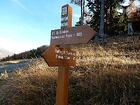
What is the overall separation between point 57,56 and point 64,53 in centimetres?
14

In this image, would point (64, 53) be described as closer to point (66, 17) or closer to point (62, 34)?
point (62, 34)

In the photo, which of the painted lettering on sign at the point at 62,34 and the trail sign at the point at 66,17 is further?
the trail sign at the point at 66,17

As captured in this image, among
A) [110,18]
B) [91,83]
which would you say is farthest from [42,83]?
[110,18]

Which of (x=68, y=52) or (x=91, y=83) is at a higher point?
(x=68, y=52)

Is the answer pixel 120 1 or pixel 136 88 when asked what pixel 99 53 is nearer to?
pixel 136 88

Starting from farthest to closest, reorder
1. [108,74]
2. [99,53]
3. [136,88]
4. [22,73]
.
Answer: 1. [99,53]
2. [22,73]
3. [108,74]
4. [136,88]

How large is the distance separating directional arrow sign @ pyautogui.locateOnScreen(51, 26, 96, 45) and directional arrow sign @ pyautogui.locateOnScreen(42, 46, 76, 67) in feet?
0.64

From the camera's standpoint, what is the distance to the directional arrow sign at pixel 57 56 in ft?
22.6

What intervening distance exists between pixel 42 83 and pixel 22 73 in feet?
4.63

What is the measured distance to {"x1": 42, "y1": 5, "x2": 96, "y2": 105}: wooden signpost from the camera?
691 centimetres

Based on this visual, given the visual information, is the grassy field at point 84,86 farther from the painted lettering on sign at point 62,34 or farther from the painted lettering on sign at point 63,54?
the painted lettering on sign at point 62,34

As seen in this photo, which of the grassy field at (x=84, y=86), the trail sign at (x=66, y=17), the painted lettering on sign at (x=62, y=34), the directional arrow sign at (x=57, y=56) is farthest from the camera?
the grassy field at (x=84, y=86)

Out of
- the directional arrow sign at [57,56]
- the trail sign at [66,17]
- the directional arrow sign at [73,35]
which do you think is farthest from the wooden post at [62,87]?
the trail sign at [66,17]

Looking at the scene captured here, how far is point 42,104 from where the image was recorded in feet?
27.2
